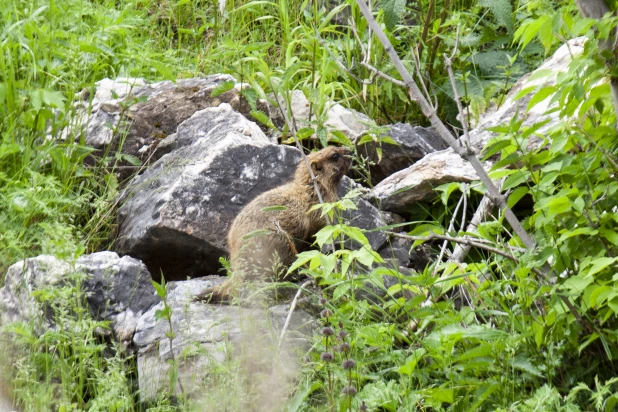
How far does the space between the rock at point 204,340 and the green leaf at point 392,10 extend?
154 centimetres

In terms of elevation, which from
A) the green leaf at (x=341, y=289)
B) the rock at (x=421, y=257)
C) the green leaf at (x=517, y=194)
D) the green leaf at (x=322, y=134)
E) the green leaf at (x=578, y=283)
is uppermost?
the green leaf at (x=517, y=194)

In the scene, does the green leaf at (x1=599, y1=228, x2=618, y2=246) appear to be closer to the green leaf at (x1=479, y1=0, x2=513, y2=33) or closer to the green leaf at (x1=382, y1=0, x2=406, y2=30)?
the green leaf at (x1=382, y1=0, x2=406, y2=30)

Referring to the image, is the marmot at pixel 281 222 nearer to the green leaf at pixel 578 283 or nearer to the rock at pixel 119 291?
the rock at pixel 119 291

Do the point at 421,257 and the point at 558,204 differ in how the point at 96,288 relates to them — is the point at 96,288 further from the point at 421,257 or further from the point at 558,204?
the point at 558,204

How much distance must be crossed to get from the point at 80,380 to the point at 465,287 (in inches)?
68.3

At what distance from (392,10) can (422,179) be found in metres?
1.34

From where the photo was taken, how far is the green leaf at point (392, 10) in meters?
4.04

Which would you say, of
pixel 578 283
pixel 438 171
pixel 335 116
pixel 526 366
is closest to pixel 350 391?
pixel 526 366

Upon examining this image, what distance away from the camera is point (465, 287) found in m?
3.72

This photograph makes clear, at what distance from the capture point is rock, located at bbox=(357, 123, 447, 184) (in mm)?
5734

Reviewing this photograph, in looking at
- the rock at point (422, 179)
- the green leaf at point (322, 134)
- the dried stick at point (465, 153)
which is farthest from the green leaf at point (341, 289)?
the green leaf at point (322, 134)

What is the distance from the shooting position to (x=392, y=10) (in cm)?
405

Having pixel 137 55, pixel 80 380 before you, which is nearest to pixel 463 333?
pixel 80 380

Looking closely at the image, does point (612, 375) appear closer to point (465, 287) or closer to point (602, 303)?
point (602, 303)
